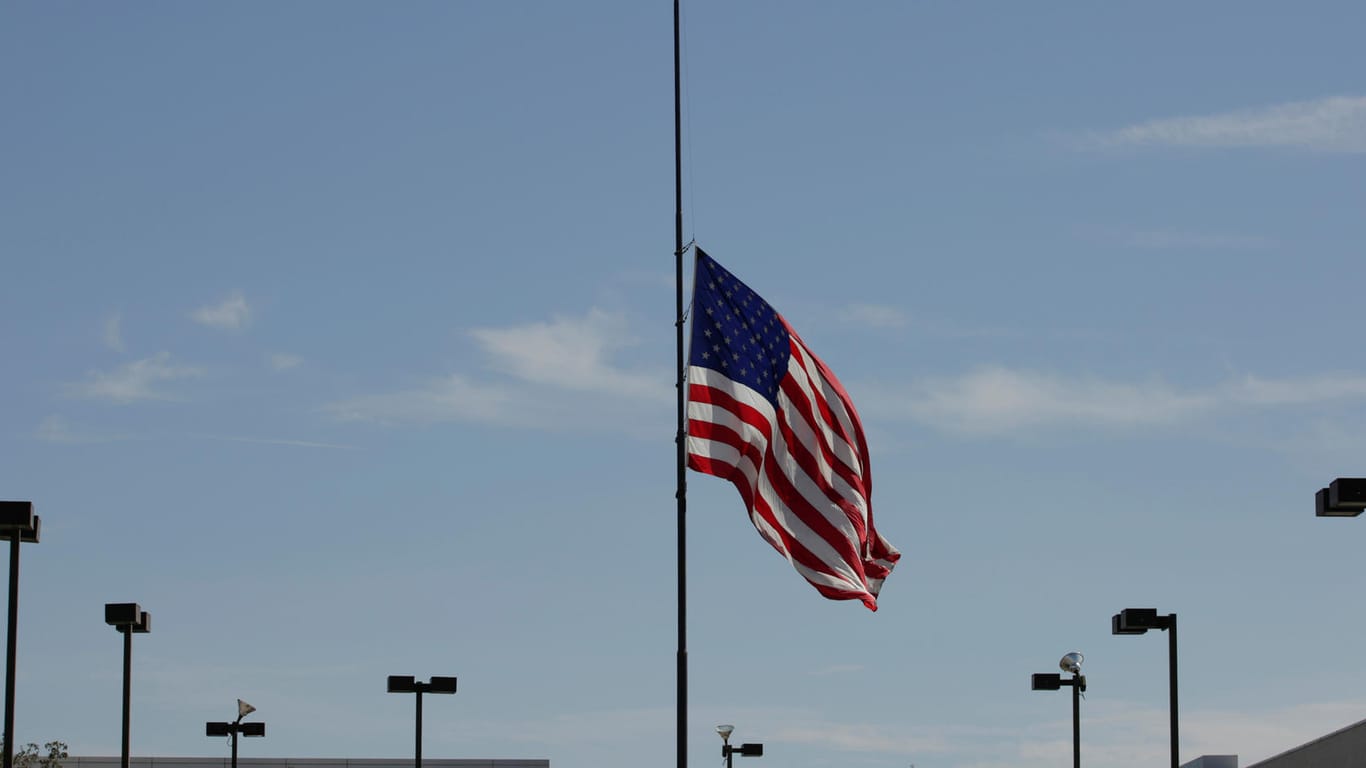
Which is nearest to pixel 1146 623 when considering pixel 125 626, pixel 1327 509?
pixel 1327 509

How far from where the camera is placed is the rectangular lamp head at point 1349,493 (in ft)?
85.7

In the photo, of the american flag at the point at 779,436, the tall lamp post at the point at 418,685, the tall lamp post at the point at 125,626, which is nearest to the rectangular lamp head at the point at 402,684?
the tall lamp post at the point at 418,685

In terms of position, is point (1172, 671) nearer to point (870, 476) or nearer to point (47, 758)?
point (870, 476)

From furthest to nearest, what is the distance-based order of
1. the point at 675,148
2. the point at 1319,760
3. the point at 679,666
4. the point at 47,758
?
1. the point at 47,758
2. the point at 1319,760
3. the point at 675,148
4. the point at 679,666

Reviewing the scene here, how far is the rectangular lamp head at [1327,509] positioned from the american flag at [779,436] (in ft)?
18.2

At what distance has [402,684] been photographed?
144 feet

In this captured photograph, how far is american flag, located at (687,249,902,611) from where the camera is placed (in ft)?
79.5

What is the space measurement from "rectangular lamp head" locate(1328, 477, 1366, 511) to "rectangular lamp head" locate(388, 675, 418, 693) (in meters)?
22.1

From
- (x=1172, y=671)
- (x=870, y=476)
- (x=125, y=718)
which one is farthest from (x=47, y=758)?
(x=870, y=476)

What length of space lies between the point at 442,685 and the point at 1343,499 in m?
21.9

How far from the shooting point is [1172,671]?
33.7 meters

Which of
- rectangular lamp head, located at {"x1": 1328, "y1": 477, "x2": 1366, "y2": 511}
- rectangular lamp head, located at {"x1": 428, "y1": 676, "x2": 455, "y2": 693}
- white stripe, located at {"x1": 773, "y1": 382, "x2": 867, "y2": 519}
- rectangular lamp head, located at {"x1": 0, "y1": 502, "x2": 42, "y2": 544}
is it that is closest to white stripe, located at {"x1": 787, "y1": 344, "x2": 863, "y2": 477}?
white stripe, located at {"x1": 773, "y1": 382, "x2": 867, "y2": 519}

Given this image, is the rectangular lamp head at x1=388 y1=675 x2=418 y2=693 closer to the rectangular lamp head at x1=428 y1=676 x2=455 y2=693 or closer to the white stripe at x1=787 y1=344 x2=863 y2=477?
the rectangular lamp head at x1=428 y1=676 x2=455 y2=693

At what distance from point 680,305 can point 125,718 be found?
12.5 metres
